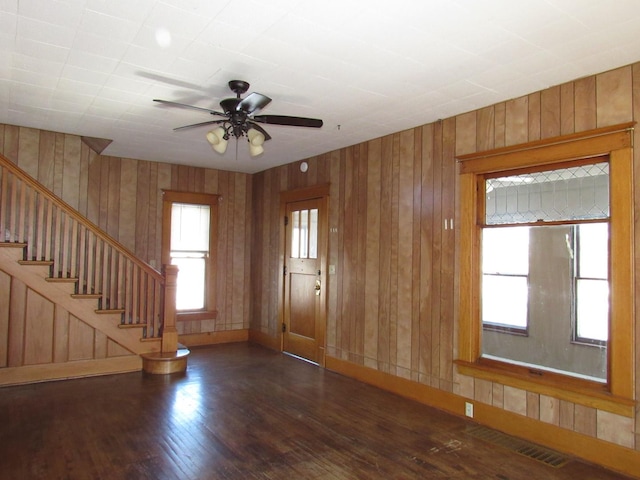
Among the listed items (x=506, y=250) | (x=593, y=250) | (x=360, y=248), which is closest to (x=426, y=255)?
(x=506, y=250)

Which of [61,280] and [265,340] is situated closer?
[61,280]

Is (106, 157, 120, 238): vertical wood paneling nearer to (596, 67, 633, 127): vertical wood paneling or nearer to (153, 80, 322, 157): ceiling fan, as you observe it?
(153, 80, 322, 157): ceiling fan

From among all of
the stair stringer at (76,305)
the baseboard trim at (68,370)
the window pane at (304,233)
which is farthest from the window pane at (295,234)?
the baseboard trim at (68,370)

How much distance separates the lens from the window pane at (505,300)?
3887 millimetres

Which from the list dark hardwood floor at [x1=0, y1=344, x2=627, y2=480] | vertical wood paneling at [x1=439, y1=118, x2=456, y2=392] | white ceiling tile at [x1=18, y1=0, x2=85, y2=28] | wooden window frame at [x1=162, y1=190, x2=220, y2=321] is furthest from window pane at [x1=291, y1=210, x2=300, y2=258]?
white ceiling tile at [x1=18, y1=0, x2=85, y2=28]

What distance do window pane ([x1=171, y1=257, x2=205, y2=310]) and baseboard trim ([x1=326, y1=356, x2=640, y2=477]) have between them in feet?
10.5

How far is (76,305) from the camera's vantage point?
4906mm

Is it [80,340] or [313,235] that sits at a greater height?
[313,235]

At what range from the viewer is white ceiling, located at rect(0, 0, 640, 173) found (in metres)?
2.47

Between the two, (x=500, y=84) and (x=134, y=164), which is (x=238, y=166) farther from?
(x=500, y=84)

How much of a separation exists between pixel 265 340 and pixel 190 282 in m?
1.53

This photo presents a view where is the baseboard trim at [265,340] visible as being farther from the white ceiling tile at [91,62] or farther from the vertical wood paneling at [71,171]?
the white ceiling tile at [91,62]

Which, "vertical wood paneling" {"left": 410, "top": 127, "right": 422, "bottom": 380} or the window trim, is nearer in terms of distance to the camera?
the window trim

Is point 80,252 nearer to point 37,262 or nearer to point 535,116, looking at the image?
point 37,262
